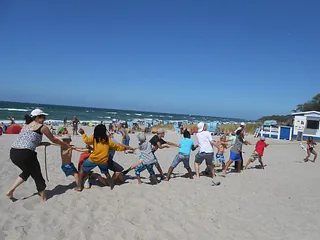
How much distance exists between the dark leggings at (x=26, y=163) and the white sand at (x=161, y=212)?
41 cm

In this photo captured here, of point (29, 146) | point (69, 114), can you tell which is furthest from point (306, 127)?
point (69, 114)

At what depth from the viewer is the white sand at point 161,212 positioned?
3615mm

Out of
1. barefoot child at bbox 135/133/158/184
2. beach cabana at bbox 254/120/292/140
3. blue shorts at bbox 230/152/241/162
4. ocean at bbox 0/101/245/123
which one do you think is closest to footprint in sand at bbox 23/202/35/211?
barefoot child at bbox 135/133/158/184

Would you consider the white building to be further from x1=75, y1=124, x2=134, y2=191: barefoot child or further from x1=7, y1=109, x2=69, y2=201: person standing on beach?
x1=7, y1=109, x2=69, y2=201: person standing on beach

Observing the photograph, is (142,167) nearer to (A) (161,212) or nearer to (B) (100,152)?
(B) (100,152)

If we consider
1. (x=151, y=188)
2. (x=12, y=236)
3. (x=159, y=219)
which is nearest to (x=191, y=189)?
(x=151, y=188)

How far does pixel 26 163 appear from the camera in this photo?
426 cm

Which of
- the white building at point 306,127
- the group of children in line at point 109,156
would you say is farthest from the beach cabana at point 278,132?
the group of children in line at point 109,156

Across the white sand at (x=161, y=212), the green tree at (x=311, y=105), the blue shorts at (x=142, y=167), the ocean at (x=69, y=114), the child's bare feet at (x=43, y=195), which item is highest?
the green tree at (x=311, y=105)

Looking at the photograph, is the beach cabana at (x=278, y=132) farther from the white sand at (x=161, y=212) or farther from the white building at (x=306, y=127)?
the white sand at (x=161, y=212)

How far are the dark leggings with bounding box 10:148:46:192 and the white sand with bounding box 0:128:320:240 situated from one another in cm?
41

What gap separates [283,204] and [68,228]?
3891 mm

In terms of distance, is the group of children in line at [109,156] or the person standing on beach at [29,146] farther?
the group of children in line at [109,156]

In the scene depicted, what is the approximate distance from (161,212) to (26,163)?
2237 millimetres
